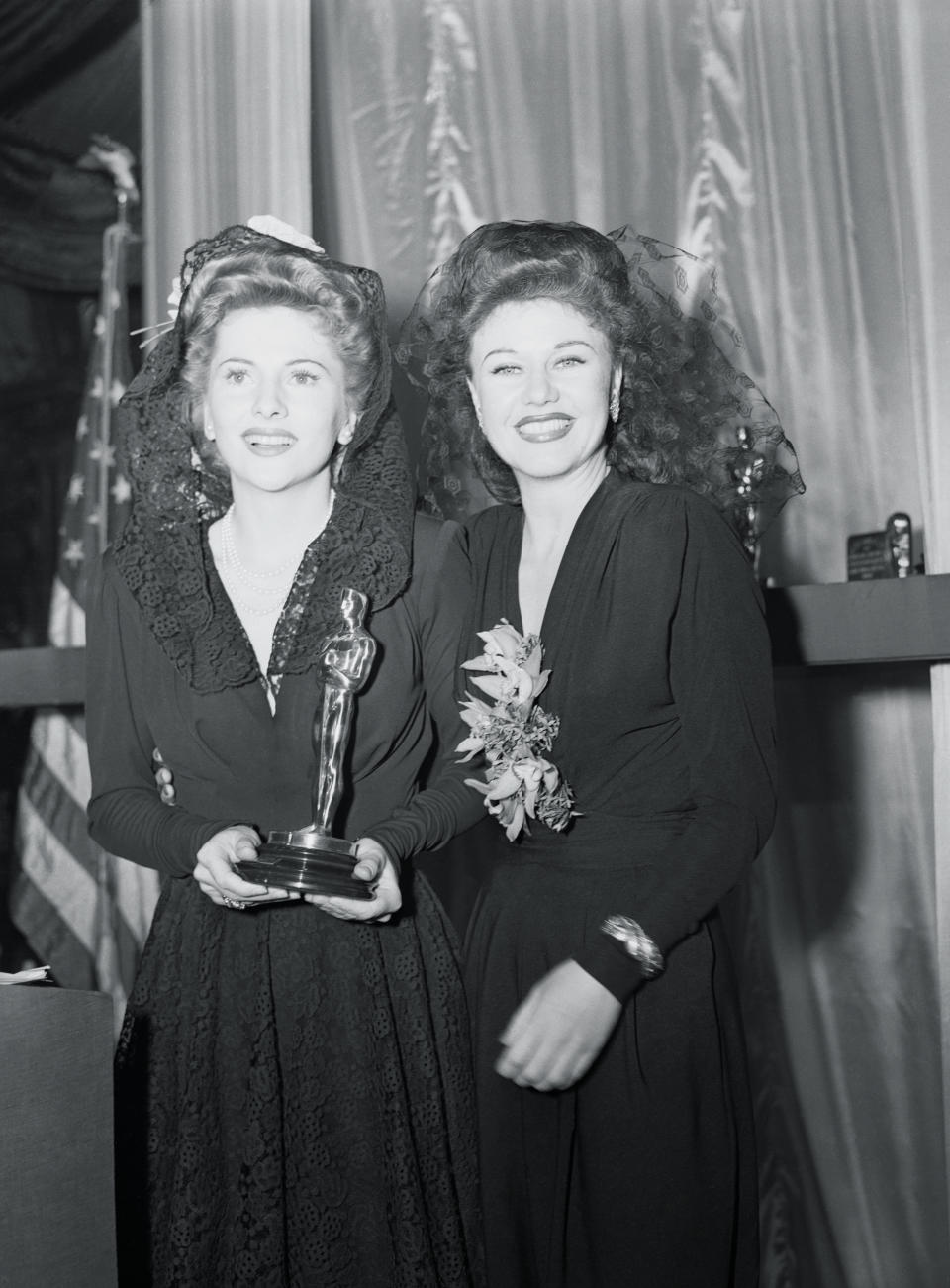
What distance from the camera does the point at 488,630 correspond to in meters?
1.77

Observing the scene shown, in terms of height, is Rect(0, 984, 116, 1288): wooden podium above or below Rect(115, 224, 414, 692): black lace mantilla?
below

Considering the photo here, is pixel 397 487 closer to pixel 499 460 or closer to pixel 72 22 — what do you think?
pixel 499 460

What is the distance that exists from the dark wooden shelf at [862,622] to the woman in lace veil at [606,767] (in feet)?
2.02

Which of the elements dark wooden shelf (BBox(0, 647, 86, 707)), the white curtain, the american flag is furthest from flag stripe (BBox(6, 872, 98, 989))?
the white curtain

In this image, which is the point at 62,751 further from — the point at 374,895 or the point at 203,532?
the point at 374,895

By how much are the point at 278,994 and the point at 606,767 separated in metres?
0.51

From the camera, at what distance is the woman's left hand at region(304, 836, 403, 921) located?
5.56ft

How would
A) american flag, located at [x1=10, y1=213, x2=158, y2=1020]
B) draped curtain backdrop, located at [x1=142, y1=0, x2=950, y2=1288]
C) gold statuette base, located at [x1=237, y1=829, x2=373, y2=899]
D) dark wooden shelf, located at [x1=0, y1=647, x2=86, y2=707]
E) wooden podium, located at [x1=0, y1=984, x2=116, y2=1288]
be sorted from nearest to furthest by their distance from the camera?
wooden podium, located at [x1=0, y1=984, x2=116, y2=1288] < gold statuette base, located at [x1=237, y1=829, x2=373, y2=899] < draped curtain backdrop, located at [x1=142, y1=0, x2=950, y2=1288] < dark wooden shelf, located at [x1=0, y1=647, x2=86, y2=707] < american flag, located at [x1=10, y1=213, x2=158, y2=1020]

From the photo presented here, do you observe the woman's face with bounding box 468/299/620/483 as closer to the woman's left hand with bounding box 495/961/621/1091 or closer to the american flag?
the woman's left hand with bounding box 495/961/621/1091

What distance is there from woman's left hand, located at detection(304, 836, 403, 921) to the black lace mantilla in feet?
0.87

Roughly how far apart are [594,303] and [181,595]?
2.17 feet

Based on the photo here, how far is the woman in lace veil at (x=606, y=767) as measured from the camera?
1560 millimetres

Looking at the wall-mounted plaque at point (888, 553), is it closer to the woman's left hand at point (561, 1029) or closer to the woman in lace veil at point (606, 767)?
the woman in lace veil at point (606, 767)

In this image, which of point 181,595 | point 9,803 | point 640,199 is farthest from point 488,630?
point 9,803
